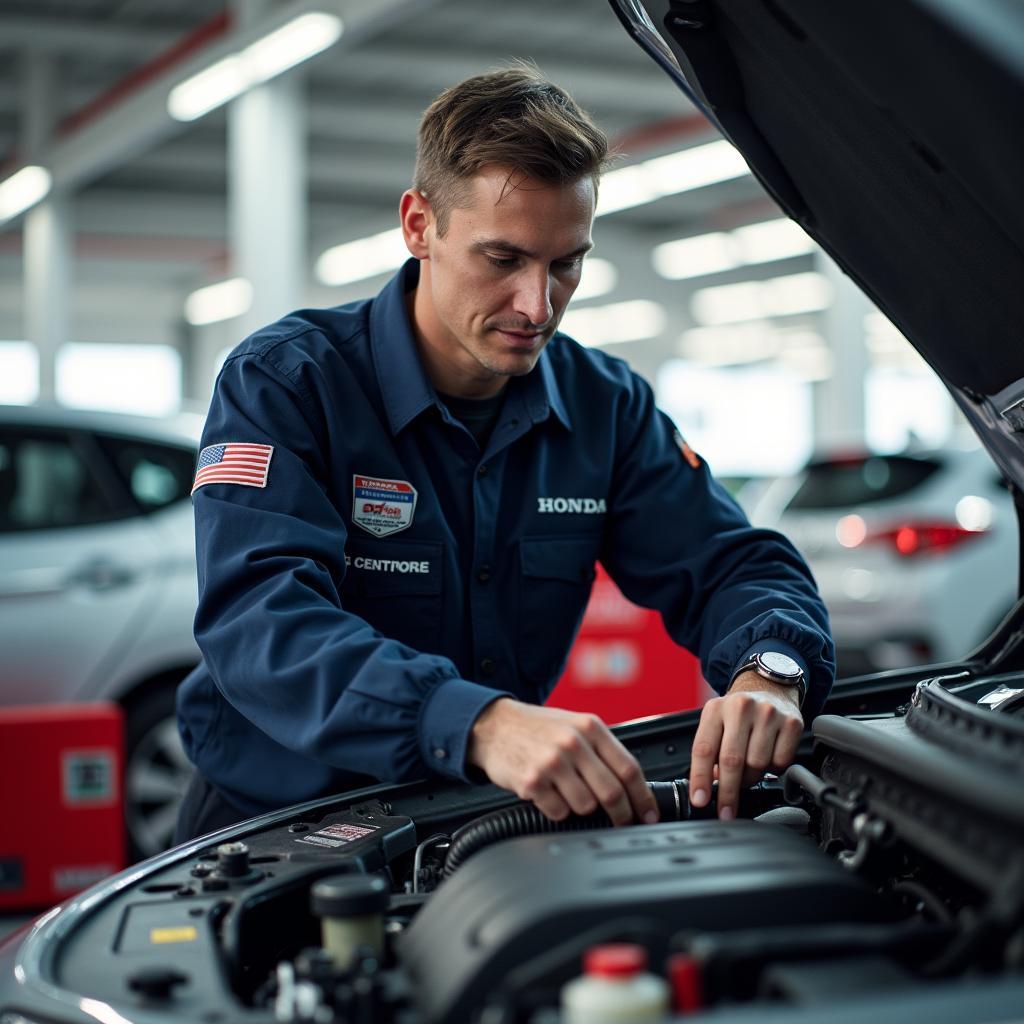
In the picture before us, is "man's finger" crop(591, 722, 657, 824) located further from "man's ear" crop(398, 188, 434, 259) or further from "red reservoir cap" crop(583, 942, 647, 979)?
"man's ear" crop(398, 188, 434, 259)

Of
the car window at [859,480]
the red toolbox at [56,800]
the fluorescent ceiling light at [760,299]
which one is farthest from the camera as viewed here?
the fluorescent ceiling light at [760,299]

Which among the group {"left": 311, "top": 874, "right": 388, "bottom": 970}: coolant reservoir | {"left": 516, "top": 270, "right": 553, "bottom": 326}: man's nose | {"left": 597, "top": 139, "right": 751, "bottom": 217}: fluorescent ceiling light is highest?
{"left": 597, "top": 139, "right": 751, "bottom": 217}: fluorescent ceiling light

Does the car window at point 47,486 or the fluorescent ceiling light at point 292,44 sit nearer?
the car window at point 47,486

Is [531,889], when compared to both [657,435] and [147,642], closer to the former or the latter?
[657,435]

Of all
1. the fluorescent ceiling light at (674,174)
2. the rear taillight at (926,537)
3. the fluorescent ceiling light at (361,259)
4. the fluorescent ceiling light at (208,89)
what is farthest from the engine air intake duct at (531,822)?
the fluorescent ceiling light at (361,259)

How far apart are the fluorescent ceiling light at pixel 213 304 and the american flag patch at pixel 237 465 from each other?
15.2 meters

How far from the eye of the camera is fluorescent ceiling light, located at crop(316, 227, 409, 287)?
14656 mm

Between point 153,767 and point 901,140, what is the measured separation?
313 cm

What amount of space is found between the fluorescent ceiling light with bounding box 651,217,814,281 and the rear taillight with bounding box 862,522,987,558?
316 inches

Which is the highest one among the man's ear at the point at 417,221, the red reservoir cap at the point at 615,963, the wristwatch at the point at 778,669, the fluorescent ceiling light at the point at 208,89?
the fluorescent ceiling light at the point at 208,89

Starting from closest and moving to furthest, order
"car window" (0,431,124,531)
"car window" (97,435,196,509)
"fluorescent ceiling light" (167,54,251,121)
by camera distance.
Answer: "car window" (0,431,124,531), "car window" (97,435,196,509), "fluorescent ceiling light" (167,54,251,121)

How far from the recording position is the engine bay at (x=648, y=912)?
86 centimetres

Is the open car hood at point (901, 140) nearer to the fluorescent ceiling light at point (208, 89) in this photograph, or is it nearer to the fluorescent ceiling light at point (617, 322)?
the fluorescent ceiling light at point (208, 89)

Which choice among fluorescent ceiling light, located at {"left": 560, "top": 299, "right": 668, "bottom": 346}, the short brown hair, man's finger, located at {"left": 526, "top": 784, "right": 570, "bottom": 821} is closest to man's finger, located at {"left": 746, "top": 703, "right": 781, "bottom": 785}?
man's finger, located at {"left": 526, "top": 784, "right": 570, "bottom": 821}
